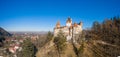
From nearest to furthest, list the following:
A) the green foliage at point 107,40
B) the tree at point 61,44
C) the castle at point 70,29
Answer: the green foliage at point 107,40
the tree at point 61,44
the castle at point 70,29

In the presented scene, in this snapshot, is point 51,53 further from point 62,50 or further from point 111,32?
point 111,32

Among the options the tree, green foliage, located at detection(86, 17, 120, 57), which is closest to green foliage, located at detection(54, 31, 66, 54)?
the tree

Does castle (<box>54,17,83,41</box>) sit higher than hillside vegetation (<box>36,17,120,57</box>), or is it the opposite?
castle (<box>54,17,83,41</box>)

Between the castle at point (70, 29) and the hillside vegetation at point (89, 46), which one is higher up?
the castle at point (70, 29)

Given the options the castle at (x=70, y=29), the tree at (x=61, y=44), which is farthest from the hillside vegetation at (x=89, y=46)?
the castle at (x=70, y=29)

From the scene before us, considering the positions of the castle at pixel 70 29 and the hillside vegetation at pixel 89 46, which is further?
the castle at pixel 70 29

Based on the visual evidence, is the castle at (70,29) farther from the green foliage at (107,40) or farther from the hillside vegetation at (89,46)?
the green foliage at (107,40)

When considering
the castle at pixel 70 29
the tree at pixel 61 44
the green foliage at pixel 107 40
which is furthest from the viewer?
the castle at pixel 70 29

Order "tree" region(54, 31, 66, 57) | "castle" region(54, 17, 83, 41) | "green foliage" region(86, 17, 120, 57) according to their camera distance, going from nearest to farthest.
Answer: "green foliage" region(86, 17, 120, 57)
"tree" region(54, 31, 66, 57)
"castle" region(54, 17, 83, 41)

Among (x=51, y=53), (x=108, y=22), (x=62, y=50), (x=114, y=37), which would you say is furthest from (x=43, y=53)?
(x=108, y=22)

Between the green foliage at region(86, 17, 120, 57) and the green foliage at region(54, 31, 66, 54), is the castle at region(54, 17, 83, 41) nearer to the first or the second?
the green foliage at region(54, 31, 66, 54)

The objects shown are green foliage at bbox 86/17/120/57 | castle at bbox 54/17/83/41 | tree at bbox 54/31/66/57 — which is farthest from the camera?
castle at bbox 54/17/83/41
